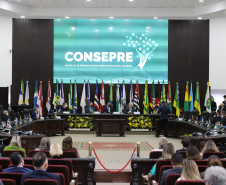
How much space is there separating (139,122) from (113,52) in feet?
14.7

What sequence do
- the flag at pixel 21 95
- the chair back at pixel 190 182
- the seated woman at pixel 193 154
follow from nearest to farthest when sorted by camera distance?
1. the chair back at pixel 190 182
2. the seated woman at pixel 193 154
3. the flag at pixel 21 95

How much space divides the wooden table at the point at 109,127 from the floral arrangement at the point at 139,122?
123 cm

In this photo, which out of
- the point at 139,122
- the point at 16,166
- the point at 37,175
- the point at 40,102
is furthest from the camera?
the point at 40,102

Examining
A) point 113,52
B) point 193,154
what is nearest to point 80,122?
point 113,52

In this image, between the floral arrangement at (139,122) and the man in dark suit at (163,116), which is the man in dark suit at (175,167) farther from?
the floral arrangement at (139,122)

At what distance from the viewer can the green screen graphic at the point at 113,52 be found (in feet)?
61.5

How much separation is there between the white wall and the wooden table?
20.2ft

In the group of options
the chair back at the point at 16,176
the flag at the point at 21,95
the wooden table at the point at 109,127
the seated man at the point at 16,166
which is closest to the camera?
the chair back at the point at 16,176

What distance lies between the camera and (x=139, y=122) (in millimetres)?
15977

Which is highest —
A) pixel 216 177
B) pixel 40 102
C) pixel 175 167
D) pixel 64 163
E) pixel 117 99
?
pixel 117 99

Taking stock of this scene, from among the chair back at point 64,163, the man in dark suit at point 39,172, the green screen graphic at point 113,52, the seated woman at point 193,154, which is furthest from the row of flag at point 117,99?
the man in dark suit at point 39,172

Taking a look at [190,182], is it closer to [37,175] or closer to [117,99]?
[37,175]

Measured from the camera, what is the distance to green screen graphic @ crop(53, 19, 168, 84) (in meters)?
18.7

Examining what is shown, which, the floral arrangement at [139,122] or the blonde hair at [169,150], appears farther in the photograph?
the floral arrangement at [139,122]
